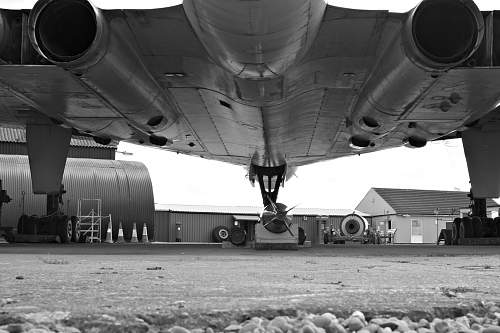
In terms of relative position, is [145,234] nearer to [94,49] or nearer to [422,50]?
[94,49]

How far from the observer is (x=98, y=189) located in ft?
104

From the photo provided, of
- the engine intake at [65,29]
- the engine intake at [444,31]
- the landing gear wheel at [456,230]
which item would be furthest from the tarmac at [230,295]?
the landing gear wheel at [456,230]

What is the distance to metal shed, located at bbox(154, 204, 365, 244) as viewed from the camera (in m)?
42.5

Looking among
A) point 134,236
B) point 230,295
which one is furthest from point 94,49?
point 134,236

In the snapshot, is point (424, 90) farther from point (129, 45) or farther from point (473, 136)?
point (473, 136)

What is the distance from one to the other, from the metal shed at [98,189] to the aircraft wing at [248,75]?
19094 millimetres

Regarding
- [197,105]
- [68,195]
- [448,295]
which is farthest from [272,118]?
[68,195]

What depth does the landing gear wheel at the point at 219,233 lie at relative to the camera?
42116 millimetres

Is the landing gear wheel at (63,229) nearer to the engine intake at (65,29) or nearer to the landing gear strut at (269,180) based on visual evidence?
the landing gear strut at (269,180)

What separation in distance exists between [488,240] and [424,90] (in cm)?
760

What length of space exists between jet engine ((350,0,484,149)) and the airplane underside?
0.02 metres

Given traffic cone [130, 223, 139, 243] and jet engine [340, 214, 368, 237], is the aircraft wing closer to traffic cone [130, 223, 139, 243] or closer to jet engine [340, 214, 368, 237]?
traffic cone [130, 223, 139, 243]

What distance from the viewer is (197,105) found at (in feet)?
34.1

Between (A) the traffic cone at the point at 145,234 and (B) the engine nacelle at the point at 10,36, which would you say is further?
(A) the traffic cone at the point at 145,234
